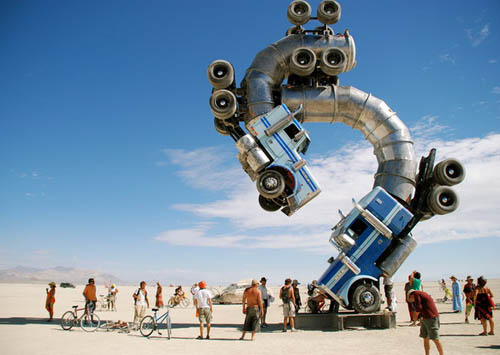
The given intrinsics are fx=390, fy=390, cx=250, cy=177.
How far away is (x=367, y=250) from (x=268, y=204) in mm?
4064

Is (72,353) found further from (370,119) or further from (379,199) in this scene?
(370,119)

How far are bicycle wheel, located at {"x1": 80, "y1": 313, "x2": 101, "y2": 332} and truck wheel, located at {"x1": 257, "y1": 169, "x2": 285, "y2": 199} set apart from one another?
24.5 feet

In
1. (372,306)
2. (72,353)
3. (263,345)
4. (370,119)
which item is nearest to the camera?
(72,353)

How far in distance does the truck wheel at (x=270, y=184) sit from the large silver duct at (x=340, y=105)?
8.89 ft

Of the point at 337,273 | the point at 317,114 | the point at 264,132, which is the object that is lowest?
the point at 337,273

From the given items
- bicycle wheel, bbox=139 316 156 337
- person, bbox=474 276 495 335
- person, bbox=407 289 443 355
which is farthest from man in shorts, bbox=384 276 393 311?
bicycle wheel, bbox=139 316 156 337

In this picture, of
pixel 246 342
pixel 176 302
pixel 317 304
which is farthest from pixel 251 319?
pixel 176 302

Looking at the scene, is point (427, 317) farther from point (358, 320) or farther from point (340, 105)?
point (340, 105)

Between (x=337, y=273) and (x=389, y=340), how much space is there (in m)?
3.07

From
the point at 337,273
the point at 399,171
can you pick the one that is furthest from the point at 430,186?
the point at 337,273

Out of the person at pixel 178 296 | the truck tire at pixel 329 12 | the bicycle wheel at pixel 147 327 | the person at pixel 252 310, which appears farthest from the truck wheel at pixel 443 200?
the person at pixel 178 296

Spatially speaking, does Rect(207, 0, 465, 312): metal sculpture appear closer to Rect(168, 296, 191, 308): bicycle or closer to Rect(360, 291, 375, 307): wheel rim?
Rect(360, 291, 375, 307): wheel rim

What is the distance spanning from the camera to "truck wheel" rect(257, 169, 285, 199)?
14125 millimetres

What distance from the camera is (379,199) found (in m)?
14.2
